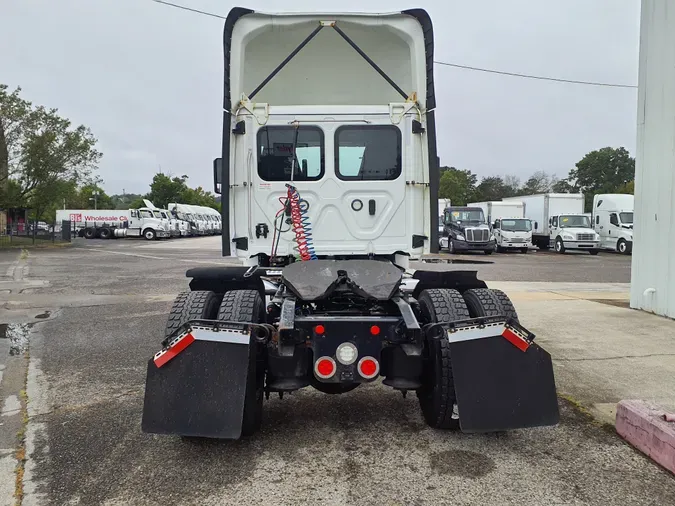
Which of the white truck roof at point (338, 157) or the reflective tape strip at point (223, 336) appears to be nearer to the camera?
the reflective tape strip at point (223, 336)

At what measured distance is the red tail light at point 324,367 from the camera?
3.60 m

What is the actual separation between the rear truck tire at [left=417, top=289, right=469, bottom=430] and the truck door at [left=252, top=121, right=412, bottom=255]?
136 cm

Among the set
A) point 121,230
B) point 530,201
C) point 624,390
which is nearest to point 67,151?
point 121,230

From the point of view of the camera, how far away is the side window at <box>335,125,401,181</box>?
533cm

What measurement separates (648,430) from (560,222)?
27.9 m

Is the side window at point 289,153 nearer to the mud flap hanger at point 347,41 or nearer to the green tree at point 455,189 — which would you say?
the mud flap hanger at point 347,41

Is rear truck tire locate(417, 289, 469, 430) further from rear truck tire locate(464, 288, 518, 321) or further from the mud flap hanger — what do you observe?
the mud flap hanger

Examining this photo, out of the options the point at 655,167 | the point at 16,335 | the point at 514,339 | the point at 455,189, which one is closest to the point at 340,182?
the point at 514,339

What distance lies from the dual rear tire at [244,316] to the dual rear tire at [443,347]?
1.20m

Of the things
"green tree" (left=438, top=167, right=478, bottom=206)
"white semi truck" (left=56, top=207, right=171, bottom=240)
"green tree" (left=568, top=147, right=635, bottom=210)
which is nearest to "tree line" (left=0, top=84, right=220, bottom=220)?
"white semi truck" (left=56, top=207, right=171, bottom=240)

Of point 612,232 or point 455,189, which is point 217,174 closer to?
point 612,232

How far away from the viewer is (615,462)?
3695mm

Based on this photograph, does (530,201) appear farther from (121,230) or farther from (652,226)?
(121,230)

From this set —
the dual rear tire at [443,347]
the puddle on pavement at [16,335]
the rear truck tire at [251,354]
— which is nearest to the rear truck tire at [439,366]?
the dual rear tire at [443,347]
